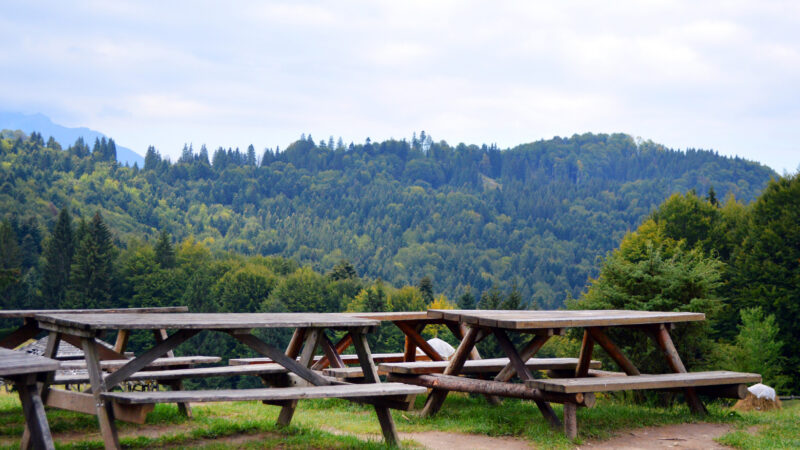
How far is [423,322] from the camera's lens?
30.7 ft

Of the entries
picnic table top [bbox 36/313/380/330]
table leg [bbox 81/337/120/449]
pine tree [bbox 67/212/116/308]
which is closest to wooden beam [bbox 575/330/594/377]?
picnic table top [bbox 36/313/380/330]

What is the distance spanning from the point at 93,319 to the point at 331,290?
3323 inches

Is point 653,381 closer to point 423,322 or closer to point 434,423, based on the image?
point 434,423

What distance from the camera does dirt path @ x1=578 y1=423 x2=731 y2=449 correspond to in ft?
21.5

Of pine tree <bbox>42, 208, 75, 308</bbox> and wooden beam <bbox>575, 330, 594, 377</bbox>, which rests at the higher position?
wooden beam <bbox>575, 330, 594, 377</bbox>

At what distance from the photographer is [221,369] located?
6523mm

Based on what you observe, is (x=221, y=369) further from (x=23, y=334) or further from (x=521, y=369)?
(x=521, y=369)

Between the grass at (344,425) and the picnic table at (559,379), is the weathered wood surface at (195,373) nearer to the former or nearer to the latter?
the grass at (344,425)

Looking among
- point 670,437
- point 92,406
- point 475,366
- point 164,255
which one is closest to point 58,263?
point 164,255

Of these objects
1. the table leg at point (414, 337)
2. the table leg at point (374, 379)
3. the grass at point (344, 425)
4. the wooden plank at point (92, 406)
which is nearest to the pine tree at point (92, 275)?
the table leg at point (414, 337)

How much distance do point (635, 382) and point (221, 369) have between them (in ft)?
12.2

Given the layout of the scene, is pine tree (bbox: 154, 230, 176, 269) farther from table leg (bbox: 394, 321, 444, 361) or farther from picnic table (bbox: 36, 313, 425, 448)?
picnic table (bbox: 36, 313, 425, 448)

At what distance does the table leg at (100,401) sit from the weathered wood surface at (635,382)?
349 centimetres

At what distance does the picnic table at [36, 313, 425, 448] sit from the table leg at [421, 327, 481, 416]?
1670 millimetres
